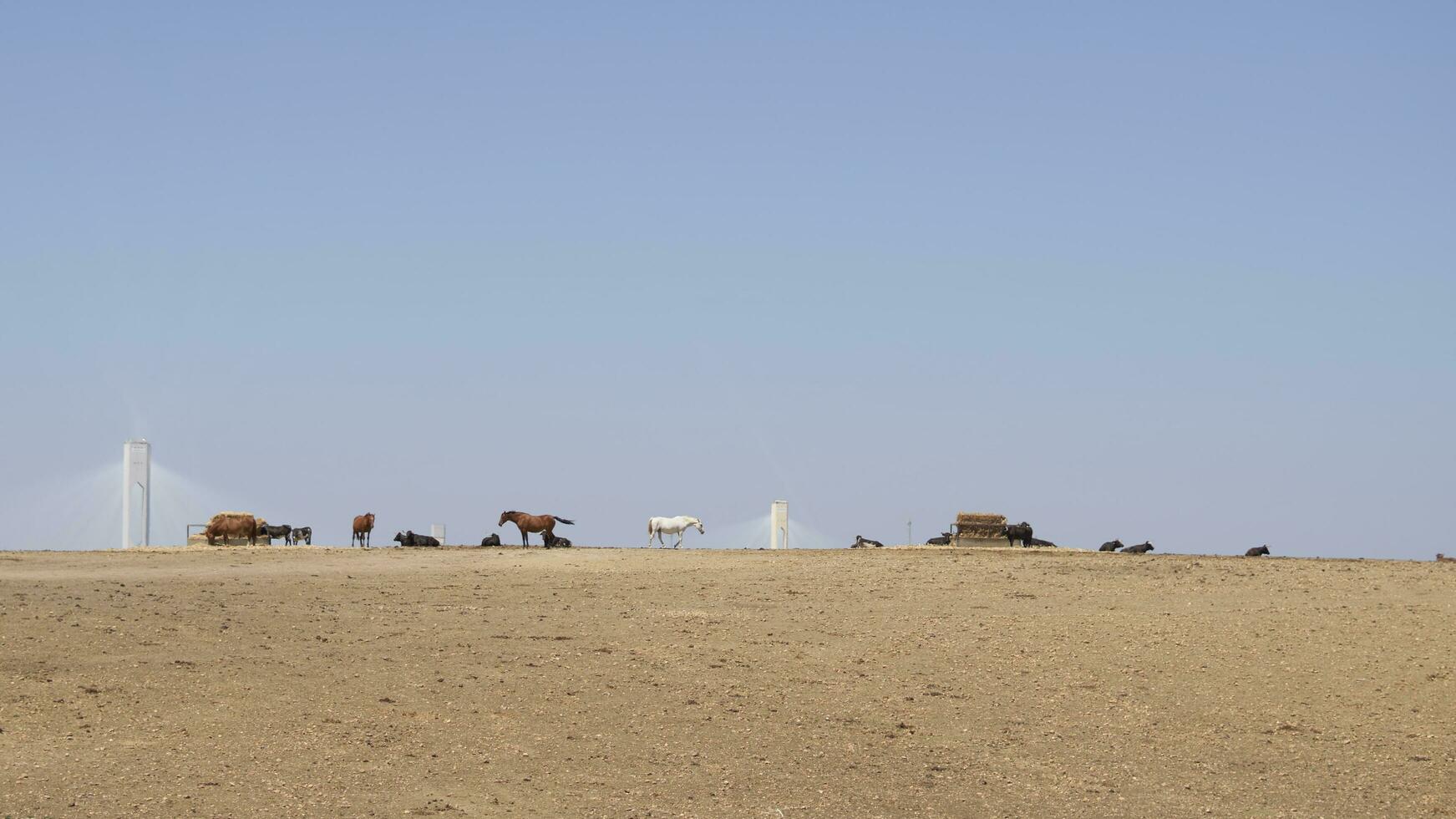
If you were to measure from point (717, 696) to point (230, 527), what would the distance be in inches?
924

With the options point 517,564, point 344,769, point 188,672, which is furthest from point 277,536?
point 344,769

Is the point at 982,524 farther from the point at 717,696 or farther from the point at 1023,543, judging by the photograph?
the point at 717,696

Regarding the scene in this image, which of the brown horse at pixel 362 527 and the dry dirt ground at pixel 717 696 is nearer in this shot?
the dry dirt ground at pixel 717 696

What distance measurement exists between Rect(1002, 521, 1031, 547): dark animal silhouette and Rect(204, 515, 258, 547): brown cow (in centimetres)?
2045

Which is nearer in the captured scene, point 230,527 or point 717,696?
point 717,696

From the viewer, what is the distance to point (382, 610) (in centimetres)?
2334

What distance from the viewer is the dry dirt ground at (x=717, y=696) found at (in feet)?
48.1

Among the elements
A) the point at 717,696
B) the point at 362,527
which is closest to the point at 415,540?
the point at 362,527

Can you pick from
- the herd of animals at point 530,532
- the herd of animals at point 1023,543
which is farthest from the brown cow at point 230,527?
the herd of animals at point 1023,543

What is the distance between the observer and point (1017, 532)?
39000mm

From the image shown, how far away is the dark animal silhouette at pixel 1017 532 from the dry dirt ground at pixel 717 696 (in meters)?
10.7

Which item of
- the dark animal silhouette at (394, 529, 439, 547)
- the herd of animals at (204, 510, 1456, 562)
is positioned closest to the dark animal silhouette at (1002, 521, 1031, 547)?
the herd of animals at (204, 510, 1456, 562)

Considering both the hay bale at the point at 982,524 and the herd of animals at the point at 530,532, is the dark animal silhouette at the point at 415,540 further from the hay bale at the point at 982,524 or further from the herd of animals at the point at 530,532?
the hay bale at the point at 982,524

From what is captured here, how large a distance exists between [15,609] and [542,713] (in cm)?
964
